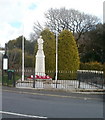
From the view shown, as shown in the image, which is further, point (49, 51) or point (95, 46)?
point (95, 46)

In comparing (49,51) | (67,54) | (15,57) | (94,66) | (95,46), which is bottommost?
(94,66)

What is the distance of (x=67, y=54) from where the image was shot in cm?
2736

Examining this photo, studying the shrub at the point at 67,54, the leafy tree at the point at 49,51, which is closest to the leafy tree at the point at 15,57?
the leafy tree at the point at 49,51

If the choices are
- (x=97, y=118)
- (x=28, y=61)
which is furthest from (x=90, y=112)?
(x=28, y=61)

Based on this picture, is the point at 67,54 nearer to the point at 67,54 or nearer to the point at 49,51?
the point at 67,54

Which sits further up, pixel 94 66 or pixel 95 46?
pixel 95 46

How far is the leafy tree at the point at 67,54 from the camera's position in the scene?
89.0 feet

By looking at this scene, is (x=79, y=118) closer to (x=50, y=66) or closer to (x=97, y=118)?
(x=97, y=118)

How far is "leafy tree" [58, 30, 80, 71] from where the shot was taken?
89.0 feet

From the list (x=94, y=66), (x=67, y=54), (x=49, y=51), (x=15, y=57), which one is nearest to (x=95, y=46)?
(x=94, y=66)

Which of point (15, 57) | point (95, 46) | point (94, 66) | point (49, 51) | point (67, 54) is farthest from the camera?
point (15, 57)

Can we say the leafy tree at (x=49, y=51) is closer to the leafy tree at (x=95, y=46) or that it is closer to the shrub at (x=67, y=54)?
the shrub at (x=67, y=54)

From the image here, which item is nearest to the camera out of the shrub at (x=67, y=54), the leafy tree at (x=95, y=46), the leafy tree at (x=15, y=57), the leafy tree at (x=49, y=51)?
the shrub at (x=67, y=54)

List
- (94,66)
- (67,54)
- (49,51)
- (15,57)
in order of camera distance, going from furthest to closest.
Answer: (15,57) < (94,66) < (49,51) < (67,54)
